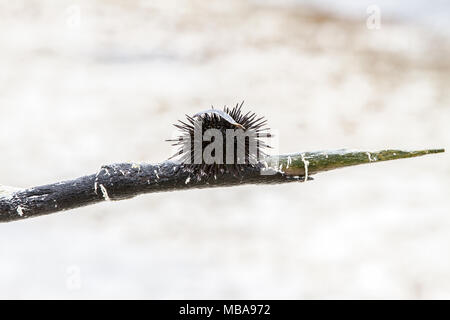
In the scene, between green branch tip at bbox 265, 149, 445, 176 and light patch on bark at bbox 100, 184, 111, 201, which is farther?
light patch on bark at bbox 100, 184, 111, 201

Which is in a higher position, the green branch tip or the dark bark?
the green branch tip

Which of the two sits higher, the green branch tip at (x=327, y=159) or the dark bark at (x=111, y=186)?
the green branch tip at (x=327, y=159)

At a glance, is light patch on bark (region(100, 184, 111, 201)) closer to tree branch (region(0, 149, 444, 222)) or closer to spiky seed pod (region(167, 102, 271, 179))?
tree branch (region(0, 149, 444, 222))

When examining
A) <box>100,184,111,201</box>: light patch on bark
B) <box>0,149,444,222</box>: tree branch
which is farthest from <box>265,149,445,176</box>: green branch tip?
<box>100,184,111,201</box>: light patch on bark

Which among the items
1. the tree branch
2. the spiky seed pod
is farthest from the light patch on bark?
the spiky seed pod

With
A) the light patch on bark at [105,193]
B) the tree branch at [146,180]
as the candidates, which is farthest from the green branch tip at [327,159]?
the light patch on bark at [105,193]

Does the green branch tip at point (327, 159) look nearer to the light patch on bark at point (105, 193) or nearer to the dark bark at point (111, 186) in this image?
the dark bark at point (111, 186)

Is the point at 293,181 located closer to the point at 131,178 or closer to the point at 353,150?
the point at 353,150
